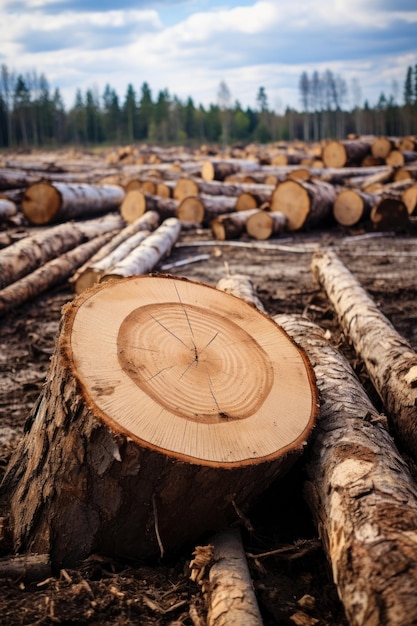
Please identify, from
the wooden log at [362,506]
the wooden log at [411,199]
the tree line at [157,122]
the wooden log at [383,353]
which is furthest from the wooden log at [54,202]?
the tree line at [157,122]

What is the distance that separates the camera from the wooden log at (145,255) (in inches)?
213

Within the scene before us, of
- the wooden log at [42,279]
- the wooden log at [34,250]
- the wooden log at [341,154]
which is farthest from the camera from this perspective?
the wooden log at [341,154]

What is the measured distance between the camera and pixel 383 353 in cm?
331

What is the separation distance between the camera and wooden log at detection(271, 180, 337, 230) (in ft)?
31.2

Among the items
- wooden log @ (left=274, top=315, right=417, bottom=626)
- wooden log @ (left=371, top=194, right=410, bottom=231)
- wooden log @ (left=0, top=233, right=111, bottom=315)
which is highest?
wooden log @ (left=371, top=194, right=410, bottom=231)

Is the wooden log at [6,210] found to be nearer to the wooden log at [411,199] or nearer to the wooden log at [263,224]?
the wooden log at [263,224]

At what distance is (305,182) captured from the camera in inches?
382

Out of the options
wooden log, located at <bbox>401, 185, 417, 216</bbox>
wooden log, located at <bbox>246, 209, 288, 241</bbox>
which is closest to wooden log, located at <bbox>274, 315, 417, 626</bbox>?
wooden log, located at <bbox>246, 209, 288, 241</bbox>

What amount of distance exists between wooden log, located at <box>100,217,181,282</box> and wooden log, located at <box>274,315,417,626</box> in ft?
8.37

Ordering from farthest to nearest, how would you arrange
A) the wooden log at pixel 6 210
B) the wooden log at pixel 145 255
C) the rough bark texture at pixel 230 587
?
the wooden log at pixel 6 210 → the wooden log at pixel 145 255 → the rough bark texture at pixel 230 587

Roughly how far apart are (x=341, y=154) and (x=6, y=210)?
385 inches

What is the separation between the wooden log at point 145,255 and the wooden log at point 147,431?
2.26m

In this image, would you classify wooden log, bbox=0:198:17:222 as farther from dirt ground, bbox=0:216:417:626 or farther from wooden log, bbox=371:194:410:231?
wooden log, bbox=371:194:410:231

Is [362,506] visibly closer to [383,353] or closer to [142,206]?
[383,353]
